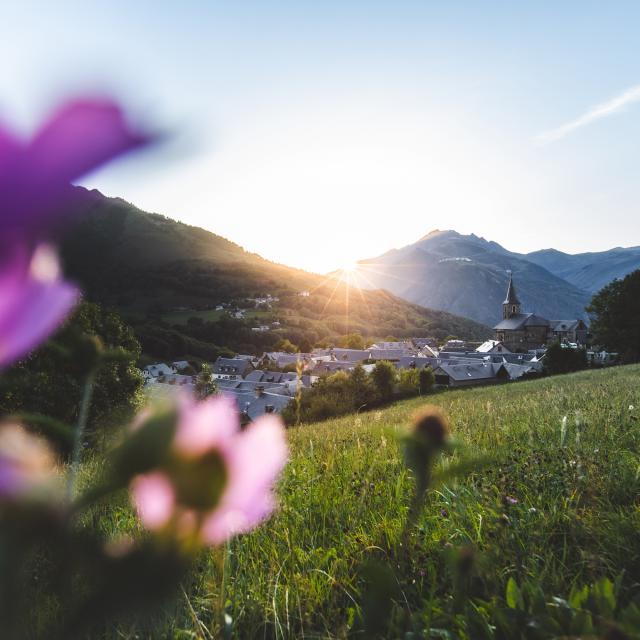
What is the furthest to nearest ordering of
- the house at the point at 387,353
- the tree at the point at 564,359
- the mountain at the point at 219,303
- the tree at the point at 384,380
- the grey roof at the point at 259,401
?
1. the mountain at the point at 219,303
2. the house at the point at 387,353
3. the tree at the point at 564,359
4. the tree at the point at 384,380
5. the grey roof at the point at 259,401

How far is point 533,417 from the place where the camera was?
590 cm

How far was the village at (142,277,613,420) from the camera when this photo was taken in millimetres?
53094

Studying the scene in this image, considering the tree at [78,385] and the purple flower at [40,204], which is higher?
the purple flower at [40,204]

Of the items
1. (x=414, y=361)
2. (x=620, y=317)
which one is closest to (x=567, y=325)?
(x=414, y=361)

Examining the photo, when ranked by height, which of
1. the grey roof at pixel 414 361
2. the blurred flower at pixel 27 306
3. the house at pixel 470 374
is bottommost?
the house at pixel 470 374

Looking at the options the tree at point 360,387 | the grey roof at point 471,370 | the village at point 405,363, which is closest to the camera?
the tree at point 360,387

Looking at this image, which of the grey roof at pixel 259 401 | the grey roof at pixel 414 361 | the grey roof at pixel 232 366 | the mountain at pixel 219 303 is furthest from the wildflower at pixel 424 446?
the mountain at pixel 219 303

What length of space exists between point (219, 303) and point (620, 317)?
401ft

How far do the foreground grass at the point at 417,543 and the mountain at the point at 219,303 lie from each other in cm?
9727

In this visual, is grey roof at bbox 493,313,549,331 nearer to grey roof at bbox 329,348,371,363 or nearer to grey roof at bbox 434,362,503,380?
grey roof at bbox 329,348,371,363

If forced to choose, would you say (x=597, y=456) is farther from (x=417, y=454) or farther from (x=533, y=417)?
(x=417, y=454)

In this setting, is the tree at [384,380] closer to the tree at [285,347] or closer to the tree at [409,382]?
the tree at [409,382]

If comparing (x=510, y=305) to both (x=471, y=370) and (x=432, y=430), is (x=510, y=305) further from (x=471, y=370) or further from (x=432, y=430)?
(x=432, y=430)

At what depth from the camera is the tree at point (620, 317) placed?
150ft
